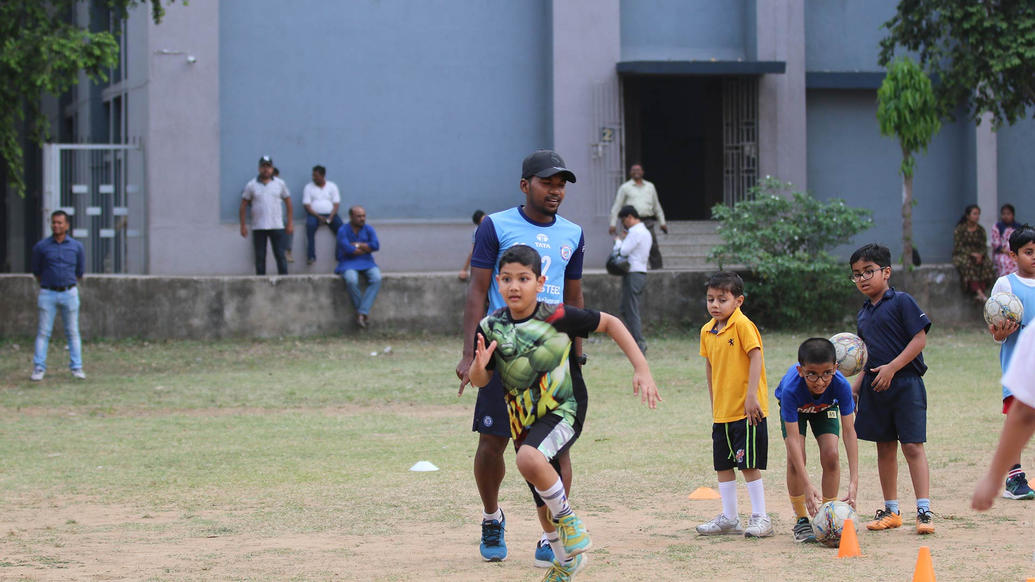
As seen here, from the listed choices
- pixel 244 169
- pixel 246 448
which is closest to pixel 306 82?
pixel 244 169

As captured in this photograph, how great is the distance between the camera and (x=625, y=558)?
6039 millimetres

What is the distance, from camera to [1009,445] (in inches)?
147

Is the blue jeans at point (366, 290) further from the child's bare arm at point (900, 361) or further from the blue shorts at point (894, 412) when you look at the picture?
the child's bare arm at point (900, 361)

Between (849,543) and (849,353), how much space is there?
3.46 feet

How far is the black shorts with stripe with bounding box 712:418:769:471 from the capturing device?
21.5ft

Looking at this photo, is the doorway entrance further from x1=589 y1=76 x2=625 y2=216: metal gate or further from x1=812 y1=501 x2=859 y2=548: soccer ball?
x1=812 y1=501 x2=859 y2=548: soccer ball

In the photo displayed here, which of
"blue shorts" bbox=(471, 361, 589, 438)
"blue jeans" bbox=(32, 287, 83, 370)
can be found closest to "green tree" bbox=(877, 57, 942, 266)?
"blue jeans" bbox=(32, 287, 83, 370)

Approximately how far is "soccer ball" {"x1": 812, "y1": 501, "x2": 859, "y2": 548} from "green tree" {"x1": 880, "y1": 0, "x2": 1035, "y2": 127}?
13.9m

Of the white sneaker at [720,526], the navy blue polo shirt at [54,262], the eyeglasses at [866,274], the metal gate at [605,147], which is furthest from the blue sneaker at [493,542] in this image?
the metal gate at [605,147]

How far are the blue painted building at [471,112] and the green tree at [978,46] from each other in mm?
2507

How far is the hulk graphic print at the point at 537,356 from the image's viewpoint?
5.52m

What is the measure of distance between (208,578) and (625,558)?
2.01 m

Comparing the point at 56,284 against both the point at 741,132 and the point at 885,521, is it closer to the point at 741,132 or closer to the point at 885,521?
the point at 885,521

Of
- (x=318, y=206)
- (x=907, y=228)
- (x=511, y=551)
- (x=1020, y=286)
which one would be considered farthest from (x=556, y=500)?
(x=907, y=228)
